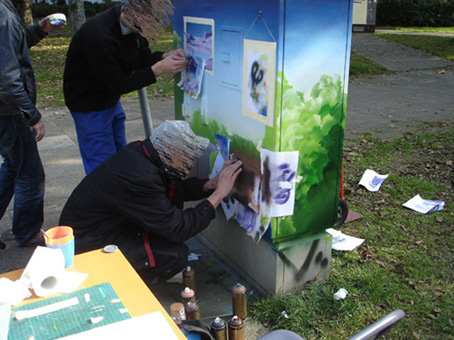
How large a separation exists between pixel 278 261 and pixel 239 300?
35cm

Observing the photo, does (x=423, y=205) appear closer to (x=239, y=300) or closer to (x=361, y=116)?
(x=239, y=300)

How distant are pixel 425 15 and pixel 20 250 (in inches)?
943

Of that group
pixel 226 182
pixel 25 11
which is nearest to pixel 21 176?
pixel 226 182

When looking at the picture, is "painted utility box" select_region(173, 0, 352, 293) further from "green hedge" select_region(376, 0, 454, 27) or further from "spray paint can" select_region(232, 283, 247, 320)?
"green hedge" select_region(376, 0, 454, 27)

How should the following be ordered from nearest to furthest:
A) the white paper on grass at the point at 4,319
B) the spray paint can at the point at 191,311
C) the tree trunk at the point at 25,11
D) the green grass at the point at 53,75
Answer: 1. the white paper on grass at the point at 4,319
2. the spray paint can at the point at 191,311
3. the green grass at the point at 53,75
4. the tree trunk at the point at 25,11

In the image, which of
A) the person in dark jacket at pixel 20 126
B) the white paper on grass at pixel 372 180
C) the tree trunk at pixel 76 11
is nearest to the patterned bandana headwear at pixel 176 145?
the person in dark jacket at pixel 20 126

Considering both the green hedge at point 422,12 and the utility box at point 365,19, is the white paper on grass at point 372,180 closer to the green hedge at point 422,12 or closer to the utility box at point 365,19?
the utility box at point 365,19

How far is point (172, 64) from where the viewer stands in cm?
367

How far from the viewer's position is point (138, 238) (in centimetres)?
325

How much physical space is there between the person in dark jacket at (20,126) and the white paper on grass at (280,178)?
5.77 ft

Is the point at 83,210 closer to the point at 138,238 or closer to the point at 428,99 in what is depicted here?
the point at 138,238

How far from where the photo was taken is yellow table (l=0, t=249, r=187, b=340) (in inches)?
73.3

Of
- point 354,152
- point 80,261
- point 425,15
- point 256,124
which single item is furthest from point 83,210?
point 425,15

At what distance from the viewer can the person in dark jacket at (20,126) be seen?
131 inches
